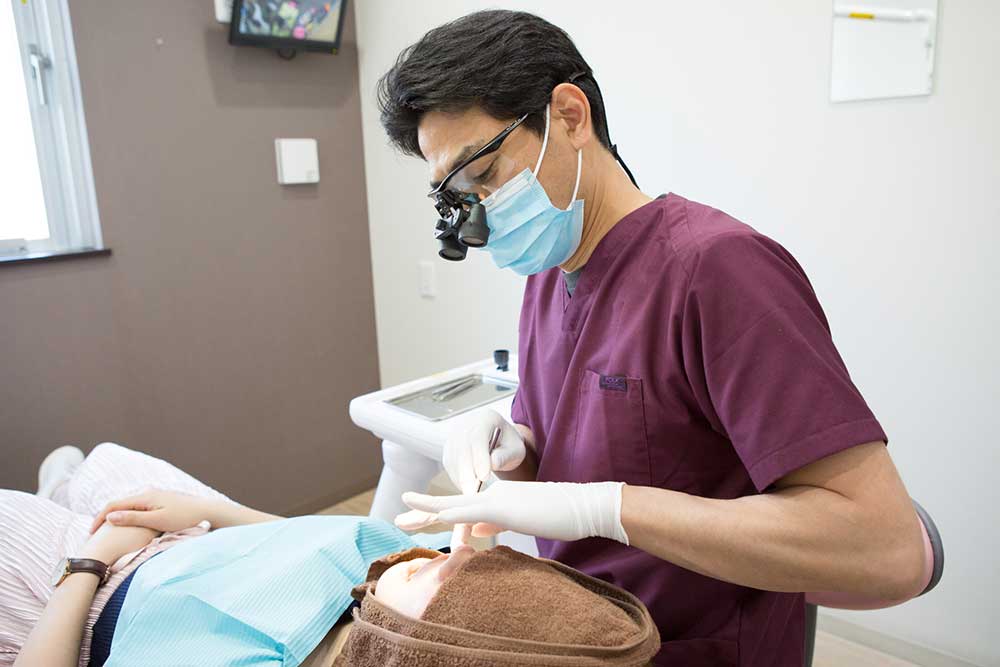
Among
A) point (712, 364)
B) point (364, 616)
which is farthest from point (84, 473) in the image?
point (712, 364)

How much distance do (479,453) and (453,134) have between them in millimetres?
458

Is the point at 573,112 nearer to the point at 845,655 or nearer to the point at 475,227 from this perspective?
the point at 475,227

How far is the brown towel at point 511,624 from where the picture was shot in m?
0.76

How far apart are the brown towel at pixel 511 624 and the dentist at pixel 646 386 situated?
0.20 ft

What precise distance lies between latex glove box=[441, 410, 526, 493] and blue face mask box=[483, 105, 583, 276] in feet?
0.90

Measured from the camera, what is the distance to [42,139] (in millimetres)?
2043

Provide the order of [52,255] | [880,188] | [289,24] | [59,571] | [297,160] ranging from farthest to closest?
[297,160]
[289,24]
[52,255]
[880,188]
[59,571]

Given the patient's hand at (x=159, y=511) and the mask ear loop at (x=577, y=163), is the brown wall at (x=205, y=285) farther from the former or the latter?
Result: the mask ear loop at (x=577, y=163)

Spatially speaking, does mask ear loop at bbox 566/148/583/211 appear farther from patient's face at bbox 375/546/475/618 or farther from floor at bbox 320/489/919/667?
floor at bbox 320/489/919/667

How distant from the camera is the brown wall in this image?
6.73 feet

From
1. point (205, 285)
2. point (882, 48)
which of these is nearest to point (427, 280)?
point (205, 285)

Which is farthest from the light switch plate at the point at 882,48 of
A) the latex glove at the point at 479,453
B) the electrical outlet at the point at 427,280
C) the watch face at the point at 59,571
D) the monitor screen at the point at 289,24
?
the watch face at the point at 59,571

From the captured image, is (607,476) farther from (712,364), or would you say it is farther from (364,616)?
(364,616)

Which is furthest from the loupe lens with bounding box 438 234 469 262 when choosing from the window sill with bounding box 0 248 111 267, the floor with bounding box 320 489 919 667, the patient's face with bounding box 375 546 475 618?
the window sill with bounding box 0 248 111 267
